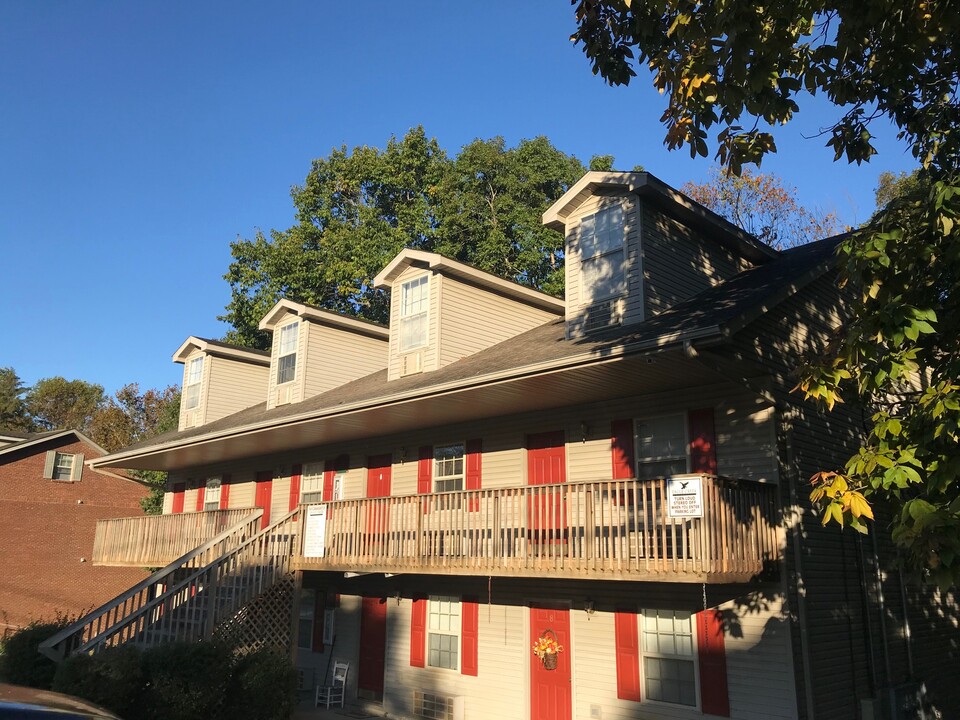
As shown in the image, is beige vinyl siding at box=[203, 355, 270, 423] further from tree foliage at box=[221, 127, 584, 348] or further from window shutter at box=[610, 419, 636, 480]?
window shutter at box=[610, 419, 636, 480]

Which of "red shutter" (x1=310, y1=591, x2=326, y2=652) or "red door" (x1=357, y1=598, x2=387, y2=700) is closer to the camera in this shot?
"red door" (x1=357, y1=598, x2=387, y2=700)

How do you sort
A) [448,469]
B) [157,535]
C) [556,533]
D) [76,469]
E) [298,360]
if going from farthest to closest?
[76,469] < [298,360] < [157,535] < [448,469] < [556,533]

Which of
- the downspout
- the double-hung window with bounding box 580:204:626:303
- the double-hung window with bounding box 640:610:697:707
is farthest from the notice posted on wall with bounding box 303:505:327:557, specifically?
the downspout

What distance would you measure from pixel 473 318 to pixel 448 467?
360 centimetres

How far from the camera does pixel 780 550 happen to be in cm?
1141

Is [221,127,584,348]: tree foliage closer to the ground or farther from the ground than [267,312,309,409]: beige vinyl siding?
farther from the ground

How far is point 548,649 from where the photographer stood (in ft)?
44.8

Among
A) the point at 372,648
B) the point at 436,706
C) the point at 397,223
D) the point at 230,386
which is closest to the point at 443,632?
the point at 436,706

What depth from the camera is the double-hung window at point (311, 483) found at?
1972 centimetres

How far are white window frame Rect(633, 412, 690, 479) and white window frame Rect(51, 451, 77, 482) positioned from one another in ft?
90.3

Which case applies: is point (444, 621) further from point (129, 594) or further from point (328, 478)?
point (129, 594)

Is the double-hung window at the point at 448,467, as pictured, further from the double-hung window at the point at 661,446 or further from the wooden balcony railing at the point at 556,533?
the double-hung window at the point at 661,446

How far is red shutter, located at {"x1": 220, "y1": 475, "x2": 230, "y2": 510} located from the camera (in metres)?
22.9

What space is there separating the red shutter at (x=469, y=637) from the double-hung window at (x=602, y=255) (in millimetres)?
6187
